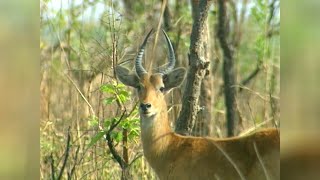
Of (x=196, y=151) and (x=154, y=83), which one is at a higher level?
(x=154, y=83)

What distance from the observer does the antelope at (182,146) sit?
3.71 meters

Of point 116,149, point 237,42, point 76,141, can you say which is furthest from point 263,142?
point 76,141

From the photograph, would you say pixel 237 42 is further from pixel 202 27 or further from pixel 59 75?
pixel 59 75

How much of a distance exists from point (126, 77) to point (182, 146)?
0.57 meters

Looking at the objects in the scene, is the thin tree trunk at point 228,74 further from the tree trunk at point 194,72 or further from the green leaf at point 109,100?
the green leaf at point 109,100

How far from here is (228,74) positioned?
3.77m

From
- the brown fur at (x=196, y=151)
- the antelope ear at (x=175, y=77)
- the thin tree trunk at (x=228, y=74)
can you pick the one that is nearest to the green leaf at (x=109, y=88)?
the brown fur at (x=196, y=151)

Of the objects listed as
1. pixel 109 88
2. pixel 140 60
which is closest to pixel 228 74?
pixel 140 60

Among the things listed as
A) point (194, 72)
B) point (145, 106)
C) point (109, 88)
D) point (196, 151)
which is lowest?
point (196, 151)

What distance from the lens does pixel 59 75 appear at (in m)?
4.16

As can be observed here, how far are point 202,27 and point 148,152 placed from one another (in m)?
0.89

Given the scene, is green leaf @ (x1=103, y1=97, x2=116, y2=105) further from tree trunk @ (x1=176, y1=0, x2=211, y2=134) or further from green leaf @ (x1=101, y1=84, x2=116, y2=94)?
tree trunk @ (x1=176, y1=0, x2=211, y2=134)

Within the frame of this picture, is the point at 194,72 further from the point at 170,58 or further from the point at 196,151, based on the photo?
the point at 196,151
